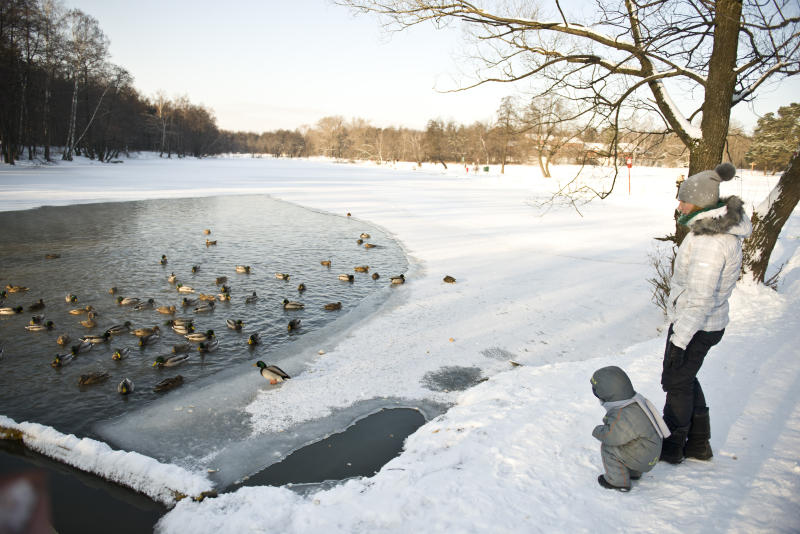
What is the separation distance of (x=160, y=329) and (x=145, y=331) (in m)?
0.44

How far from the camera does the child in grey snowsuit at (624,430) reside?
3037 mm

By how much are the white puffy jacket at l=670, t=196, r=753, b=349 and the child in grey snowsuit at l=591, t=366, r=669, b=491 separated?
573mm

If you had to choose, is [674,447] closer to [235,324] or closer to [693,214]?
[693,214]

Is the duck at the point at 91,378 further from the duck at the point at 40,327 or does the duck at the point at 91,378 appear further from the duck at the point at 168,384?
the duck at the point at 40,327

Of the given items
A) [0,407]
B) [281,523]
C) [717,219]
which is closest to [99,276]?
[0,407]

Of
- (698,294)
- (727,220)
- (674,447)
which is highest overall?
(727,220)

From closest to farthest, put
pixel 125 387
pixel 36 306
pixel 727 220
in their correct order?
pixel 727 220 → pixel 125 387 → pixel 36 306

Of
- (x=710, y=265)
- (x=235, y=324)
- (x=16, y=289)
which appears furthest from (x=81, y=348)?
(x=710, y=265)

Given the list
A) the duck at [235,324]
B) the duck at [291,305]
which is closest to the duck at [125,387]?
the duck at [235,324]

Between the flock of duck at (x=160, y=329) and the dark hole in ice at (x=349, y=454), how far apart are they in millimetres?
1563

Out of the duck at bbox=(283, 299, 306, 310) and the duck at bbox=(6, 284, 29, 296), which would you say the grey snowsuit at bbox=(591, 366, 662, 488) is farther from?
the duck at bbox=(6, 284, 29, 296)

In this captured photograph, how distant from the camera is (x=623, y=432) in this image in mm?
3041

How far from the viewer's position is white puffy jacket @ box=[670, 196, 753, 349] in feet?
9.89

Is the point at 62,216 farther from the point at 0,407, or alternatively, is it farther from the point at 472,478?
the point at 472,478
